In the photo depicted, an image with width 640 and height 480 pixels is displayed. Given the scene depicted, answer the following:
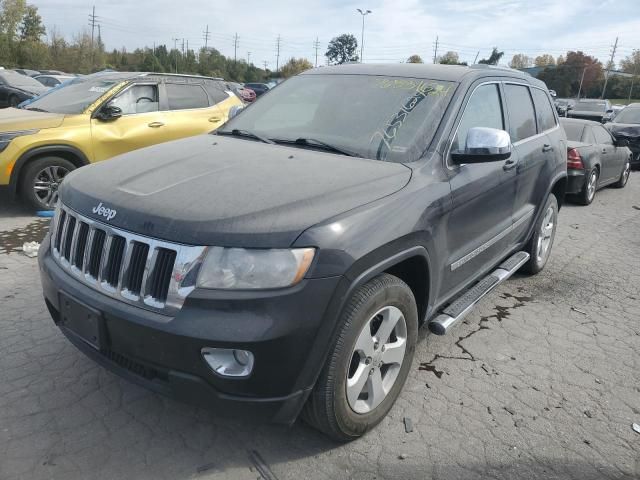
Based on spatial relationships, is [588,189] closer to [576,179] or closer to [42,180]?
[576,179]

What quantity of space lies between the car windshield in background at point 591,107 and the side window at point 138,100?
19097mm

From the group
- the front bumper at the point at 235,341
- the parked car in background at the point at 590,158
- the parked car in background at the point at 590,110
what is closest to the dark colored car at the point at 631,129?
the parked car in background at the point at 590,158

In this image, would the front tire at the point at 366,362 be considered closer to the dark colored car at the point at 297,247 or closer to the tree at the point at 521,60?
the dark colored car at the point at 297,247

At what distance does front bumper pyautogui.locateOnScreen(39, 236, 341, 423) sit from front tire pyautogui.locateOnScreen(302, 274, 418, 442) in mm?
124

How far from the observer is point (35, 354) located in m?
3.33

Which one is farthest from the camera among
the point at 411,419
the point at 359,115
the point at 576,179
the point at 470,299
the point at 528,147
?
the point at 576,179

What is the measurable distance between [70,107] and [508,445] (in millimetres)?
6464

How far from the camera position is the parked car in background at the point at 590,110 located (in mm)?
20513

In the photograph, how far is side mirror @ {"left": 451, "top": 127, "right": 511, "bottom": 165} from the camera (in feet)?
9.99

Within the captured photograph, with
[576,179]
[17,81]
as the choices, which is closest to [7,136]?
[576,179]

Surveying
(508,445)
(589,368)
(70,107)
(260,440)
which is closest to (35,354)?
(260,440)

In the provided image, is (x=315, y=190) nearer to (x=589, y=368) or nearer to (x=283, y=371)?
(x=283, y=371)

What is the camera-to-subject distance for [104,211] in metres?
2.44

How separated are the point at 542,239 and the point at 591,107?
19.2 metres
